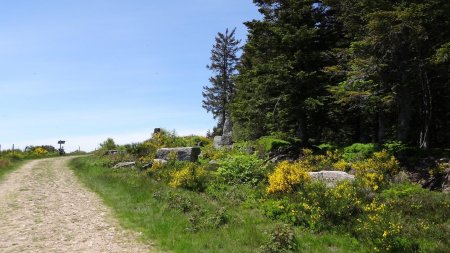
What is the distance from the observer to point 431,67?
667 inches

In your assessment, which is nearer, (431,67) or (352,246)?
(352,246)

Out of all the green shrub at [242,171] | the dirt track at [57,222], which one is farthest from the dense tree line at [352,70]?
the dirt track at [57,222]

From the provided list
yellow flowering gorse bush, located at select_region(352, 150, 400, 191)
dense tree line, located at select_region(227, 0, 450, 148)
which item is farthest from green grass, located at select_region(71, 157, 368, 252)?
dense tree line, located at select_region(227, 0, 450, 148)

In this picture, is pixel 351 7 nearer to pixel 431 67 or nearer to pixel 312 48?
pixel 312 48

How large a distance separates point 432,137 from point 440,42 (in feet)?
25.5

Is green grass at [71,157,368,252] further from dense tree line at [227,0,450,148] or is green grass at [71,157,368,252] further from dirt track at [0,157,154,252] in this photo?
dense tree line at [227,0,450,148]

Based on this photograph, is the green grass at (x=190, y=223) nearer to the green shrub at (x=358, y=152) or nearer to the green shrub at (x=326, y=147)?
the green shrub at (x=358, y=152)

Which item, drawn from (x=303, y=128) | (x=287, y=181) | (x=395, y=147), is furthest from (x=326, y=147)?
(x=287, y=181)

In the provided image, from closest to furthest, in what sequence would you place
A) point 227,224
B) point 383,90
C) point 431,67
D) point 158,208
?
1. point 227,224
2. point 158,208
3. point 431,67
4. point 383,90

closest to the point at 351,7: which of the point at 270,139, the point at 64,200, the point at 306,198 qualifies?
the point at 270,139

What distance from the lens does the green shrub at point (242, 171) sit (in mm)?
15836

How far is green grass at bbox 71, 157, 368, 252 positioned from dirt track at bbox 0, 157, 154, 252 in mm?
532

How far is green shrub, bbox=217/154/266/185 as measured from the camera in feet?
52.0

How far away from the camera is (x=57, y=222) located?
434 inches
